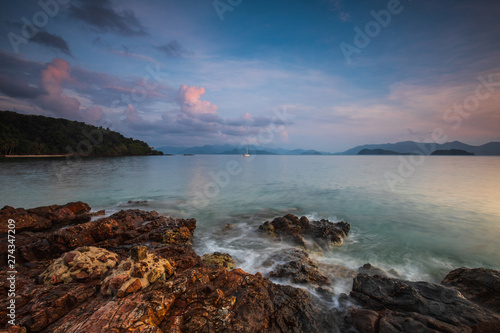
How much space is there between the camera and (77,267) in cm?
537

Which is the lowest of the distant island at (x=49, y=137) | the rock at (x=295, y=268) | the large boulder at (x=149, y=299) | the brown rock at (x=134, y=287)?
the rock at (x=295, y=268)

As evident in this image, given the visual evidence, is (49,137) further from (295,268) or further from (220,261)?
(295,268)

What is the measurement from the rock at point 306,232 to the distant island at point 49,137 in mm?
115523

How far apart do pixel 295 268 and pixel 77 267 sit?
276 inches

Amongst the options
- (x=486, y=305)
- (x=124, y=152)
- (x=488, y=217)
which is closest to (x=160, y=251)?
(x=486, y=305)

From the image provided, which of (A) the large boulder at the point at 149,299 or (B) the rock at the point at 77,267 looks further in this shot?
(B) the rock at the point at 77,267

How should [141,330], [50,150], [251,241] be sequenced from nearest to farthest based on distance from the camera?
[141,330] < [251,241] < [50,150]

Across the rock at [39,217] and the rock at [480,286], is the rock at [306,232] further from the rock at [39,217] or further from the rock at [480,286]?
the rock at [39,217]

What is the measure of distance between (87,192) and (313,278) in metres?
26.1

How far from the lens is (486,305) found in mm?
5363

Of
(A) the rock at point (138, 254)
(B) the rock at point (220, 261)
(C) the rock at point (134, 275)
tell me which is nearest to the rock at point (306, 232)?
(B) the rock at point (220, 261)

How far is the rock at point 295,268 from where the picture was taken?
282 inches

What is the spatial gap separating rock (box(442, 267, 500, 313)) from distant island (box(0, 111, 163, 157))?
122875 millimetres

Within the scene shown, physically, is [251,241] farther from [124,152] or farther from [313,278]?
[124,152]
